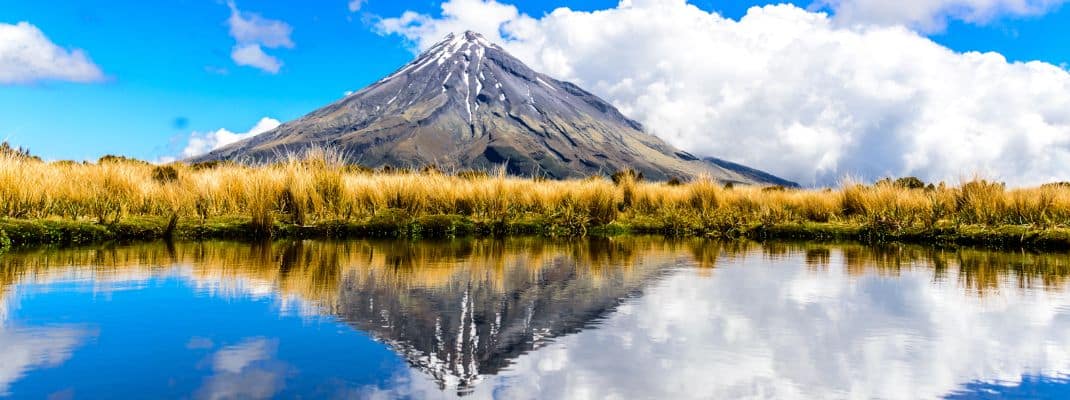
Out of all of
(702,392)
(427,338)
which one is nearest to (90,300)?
(427,338)

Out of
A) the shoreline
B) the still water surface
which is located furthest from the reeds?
the still water surface

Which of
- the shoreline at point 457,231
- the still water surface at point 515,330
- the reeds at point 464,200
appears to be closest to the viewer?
the still water surface at point 515,330

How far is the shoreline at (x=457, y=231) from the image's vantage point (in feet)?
36.5

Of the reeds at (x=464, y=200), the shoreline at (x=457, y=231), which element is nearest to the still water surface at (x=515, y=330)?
the shoreline at (x=457, y=231)

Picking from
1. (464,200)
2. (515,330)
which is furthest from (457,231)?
(515,330)

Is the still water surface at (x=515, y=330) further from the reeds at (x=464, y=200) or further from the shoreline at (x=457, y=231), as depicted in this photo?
the reeds at (x=464, y=200)

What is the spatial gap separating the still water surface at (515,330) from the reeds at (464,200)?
3.88m

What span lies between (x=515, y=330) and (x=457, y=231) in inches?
378

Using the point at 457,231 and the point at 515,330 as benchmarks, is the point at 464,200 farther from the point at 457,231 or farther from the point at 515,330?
the point at 515,330

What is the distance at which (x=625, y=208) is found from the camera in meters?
19.2

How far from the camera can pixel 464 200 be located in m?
16.4

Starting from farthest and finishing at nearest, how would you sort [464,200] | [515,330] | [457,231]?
[464,200] < [457,231] < [515,330]

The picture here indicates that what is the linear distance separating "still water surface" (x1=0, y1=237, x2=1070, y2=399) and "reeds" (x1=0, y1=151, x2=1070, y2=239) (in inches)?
153

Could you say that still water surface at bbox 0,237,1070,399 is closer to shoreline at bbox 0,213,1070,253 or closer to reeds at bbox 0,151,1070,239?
shoreline at bbox 0,213,1070,253
